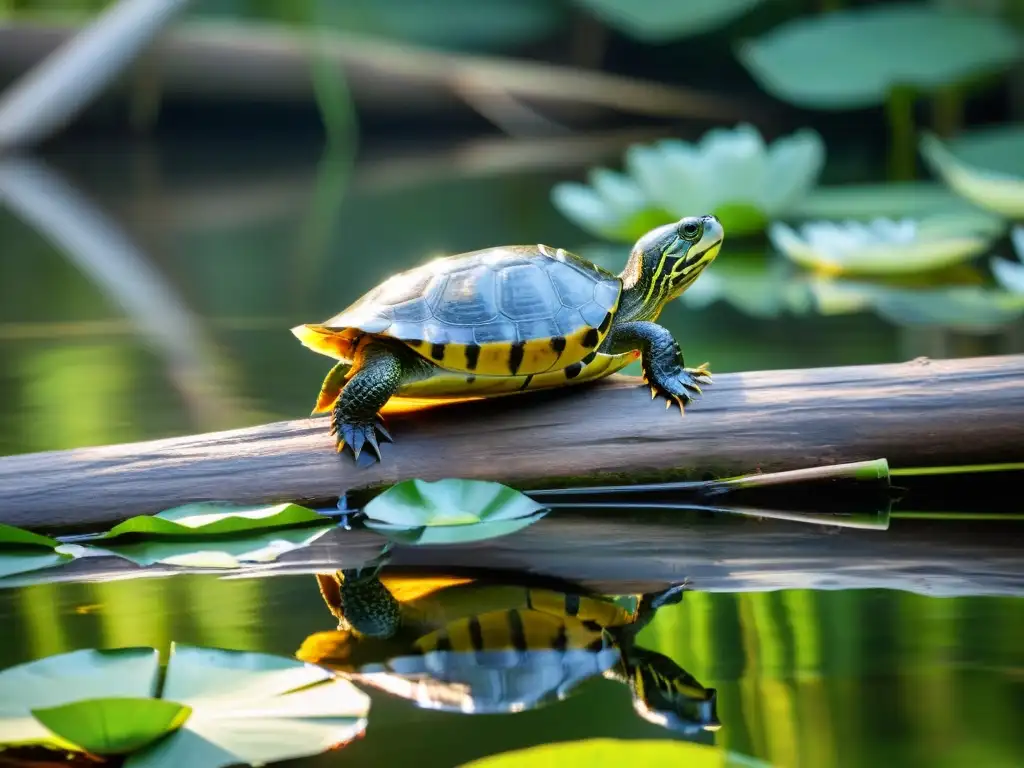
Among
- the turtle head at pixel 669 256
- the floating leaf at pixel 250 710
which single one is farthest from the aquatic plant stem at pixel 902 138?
the floating leaf at pixel 250 710

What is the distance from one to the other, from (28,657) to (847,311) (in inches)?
71.9

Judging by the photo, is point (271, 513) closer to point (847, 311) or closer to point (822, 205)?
point (847, 311)

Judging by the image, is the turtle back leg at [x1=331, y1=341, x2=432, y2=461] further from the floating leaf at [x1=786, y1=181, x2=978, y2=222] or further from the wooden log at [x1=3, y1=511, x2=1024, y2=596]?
the floating leaf at [x1=786, y1=181, x2=978, y2=222]

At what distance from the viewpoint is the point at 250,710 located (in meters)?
0.73

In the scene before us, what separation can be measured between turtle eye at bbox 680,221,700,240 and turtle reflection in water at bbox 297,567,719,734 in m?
0.53

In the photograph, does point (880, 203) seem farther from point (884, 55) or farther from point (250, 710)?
point (250, 710)

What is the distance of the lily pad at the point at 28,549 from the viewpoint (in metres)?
1.08

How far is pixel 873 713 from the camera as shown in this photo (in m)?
0.75

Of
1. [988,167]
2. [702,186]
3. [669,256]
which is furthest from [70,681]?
[988,167]

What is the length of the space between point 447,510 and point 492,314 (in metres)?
0.21

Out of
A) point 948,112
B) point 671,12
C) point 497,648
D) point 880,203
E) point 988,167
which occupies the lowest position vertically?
point 497,648

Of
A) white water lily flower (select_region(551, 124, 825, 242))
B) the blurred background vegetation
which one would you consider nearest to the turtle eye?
the blurred background vegetation

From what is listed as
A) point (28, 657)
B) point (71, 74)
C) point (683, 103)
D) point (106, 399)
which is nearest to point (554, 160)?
point (683, 103)

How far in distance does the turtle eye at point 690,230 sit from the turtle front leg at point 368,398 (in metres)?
0.37
